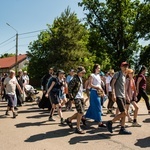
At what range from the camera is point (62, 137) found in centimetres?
809

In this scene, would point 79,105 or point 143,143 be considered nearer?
point 143,143

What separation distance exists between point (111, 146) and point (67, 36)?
3063 cm

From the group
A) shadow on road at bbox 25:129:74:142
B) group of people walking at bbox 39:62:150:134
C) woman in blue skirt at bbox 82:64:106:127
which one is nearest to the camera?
shadow on road at bbox 25:129:74:142

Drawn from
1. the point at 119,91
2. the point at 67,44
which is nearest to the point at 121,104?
the point at 119,91

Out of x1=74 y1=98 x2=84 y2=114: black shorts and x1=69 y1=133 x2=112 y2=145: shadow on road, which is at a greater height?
x1=74 y1=98 x2=84 y2=114: black shorts

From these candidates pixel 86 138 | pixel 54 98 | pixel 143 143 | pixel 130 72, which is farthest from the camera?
pixel 54 98

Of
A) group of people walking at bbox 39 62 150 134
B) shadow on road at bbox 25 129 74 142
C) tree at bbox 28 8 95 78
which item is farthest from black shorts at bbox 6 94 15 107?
tree at bbox 28 8 95 78

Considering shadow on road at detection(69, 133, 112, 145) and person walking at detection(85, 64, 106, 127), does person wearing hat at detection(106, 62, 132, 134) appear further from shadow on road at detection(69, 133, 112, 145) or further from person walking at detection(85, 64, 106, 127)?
person walking at detection(85, 64, 106, 127)

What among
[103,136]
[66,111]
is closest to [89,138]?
[103,136]

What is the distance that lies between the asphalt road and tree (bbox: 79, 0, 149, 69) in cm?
3242

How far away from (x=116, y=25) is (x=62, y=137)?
35.7 metres

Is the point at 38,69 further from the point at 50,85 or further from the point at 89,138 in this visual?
the point at 89,138

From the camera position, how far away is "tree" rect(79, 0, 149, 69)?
41781 mm

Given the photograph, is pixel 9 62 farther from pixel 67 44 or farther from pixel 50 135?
pixel 50 135
